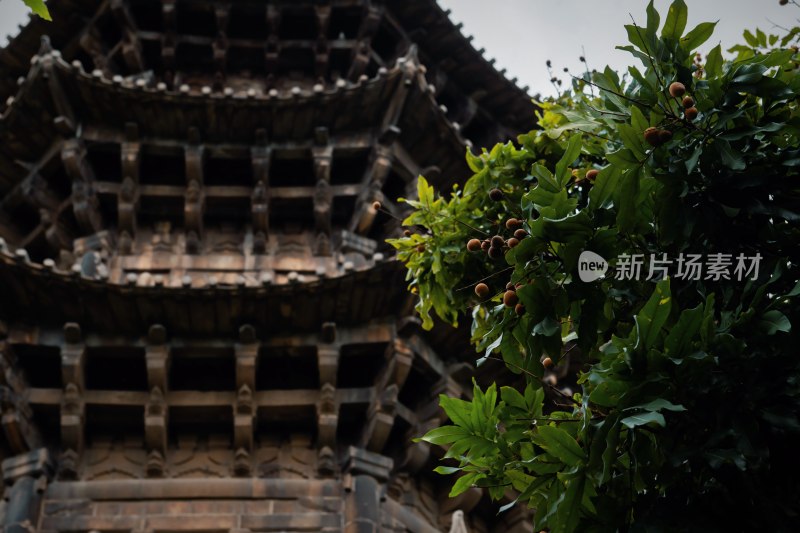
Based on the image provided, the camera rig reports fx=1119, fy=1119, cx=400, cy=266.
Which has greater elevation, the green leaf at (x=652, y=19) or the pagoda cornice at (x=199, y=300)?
the pagoda cornice at (x=199, y=300)

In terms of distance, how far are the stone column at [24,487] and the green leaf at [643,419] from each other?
9.92 m

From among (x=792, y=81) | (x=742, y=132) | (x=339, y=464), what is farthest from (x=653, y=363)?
(x=339, y=464)

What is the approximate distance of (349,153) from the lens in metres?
18.8

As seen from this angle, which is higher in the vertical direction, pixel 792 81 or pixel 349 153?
pixel 349 153

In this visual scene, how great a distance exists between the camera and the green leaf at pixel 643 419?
5.44 meters

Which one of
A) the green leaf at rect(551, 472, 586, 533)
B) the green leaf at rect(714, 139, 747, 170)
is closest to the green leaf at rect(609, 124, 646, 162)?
the green leaf at rect(714, 139, 747, 170)

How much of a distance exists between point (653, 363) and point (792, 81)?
6.93 feet

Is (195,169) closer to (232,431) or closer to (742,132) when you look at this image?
(232,431)

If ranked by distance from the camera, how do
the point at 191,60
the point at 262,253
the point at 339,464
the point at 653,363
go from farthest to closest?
Result: the point at 191,60 < the point at 262,253 < the point at 339,464 < the point at 653,363

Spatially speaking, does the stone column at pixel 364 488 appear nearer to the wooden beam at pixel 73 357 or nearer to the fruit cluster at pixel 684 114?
the wooden beam at pixel 73 357

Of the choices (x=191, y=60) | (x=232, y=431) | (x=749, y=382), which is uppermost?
(x=191, y=60)

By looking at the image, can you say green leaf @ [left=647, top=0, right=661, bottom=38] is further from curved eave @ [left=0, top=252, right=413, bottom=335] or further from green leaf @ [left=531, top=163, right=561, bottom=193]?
curved eave @ [left=0, top=252, right=413, bottom=335]

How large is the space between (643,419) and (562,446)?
2.08 ft

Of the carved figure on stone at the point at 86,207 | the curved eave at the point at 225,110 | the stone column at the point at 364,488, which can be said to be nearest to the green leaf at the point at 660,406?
the stone column at the point at 364,488
